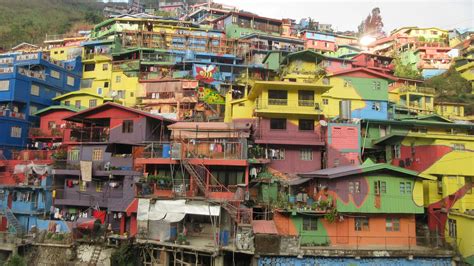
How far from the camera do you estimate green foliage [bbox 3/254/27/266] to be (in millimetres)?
30453

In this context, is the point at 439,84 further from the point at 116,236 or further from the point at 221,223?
the point at 116,236

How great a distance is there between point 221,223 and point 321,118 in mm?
13447

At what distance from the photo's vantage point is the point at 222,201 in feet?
91.7

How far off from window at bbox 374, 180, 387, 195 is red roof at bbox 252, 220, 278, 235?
8.13 meters

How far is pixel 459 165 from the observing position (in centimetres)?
3180

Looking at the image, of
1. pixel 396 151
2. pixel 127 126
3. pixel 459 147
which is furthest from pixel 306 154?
pixel 127 126

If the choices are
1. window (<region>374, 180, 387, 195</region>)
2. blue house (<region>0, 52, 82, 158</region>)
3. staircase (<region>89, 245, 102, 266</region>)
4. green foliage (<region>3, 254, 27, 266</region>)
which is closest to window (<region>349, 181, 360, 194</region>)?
window (<region>374, 180, 387, 195</region>)

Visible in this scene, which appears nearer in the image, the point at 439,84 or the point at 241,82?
the point at 241,82

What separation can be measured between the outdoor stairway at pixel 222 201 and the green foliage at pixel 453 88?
44.0 metres


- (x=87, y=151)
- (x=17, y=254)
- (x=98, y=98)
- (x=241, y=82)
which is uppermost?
(x=241, y=82)

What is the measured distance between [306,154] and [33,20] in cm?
8616

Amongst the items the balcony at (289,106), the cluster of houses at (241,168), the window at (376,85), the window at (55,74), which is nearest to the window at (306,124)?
the cluster of houses at (241,168)

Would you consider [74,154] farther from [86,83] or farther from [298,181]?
[86,83]

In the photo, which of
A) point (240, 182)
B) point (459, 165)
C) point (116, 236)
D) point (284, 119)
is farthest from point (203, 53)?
point (459, 165)
